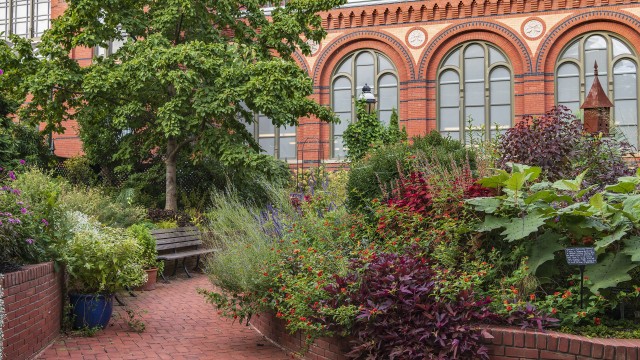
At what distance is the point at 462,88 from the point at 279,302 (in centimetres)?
1779

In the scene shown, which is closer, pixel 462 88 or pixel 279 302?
pixel 279 302

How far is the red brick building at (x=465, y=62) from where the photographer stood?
72.7ft

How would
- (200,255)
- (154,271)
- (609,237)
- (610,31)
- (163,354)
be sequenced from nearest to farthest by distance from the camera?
(609,237), (163,354), (154,271), (200,255), (610,31)

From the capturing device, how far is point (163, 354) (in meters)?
6.99

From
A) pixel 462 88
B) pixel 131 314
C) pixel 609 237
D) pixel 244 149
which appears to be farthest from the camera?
pixel 462 88

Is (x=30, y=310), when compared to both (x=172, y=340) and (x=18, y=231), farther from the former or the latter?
(x=172, y=340)

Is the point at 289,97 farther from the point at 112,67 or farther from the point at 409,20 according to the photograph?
the point at 409,20

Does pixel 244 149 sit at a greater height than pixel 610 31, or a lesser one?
lesser

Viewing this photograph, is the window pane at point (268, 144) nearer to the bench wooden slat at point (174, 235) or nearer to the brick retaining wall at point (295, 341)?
the bench wooden slat at point (174, 235)

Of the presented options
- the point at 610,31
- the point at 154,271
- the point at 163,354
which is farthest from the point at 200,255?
the point at 610,31

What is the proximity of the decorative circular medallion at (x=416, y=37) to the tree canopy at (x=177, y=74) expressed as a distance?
6.96 metres

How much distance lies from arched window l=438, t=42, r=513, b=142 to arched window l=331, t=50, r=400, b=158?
1717 millimetres

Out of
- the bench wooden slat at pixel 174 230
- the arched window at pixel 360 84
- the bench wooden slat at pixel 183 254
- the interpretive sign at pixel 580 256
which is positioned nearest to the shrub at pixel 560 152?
the interpretive sign at pixel 580 256

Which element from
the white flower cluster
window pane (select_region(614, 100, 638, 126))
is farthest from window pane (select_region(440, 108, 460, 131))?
the white flower cluster
